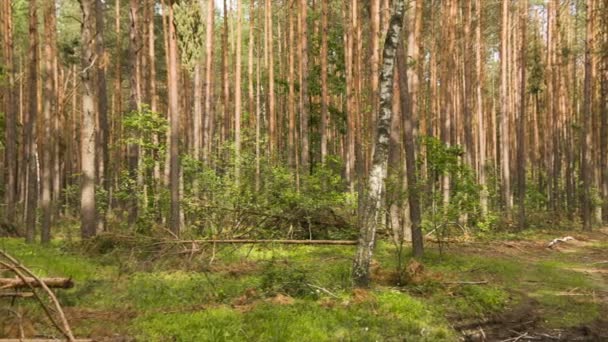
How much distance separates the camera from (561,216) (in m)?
23.9

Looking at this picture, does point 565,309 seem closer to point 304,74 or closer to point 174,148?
point 174,148

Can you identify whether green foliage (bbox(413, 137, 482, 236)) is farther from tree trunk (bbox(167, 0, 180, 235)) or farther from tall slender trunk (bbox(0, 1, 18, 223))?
tall slender trunk (bbox(0, 1, 18, 223))

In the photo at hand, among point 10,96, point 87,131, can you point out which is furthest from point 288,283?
point 10,96

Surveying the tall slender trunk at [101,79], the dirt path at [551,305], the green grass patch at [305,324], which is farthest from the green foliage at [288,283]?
the tall slender trunk at [101,79]

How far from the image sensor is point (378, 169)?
9.15 meters

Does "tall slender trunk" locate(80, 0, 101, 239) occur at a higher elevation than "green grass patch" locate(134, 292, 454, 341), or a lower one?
higher

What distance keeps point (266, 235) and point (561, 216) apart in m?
18.0

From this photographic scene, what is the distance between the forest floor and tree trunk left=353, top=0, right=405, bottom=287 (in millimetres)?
452

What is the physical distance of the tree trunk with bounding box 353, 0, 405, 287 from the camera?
29.6ft

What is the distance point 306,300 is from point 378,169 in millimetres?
2733

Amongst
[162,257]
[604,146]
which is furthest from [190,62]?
[604,146]

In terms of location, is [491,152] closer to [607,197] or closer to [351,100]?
[607,197]

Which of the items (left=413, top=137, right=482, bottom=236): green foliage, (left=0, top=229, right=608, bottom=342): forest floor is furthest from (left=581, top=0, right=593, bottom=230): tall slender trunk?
(left=0, top=229, right=608, bottom=342): forest floor

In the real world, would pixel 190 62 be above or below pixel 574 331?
above
